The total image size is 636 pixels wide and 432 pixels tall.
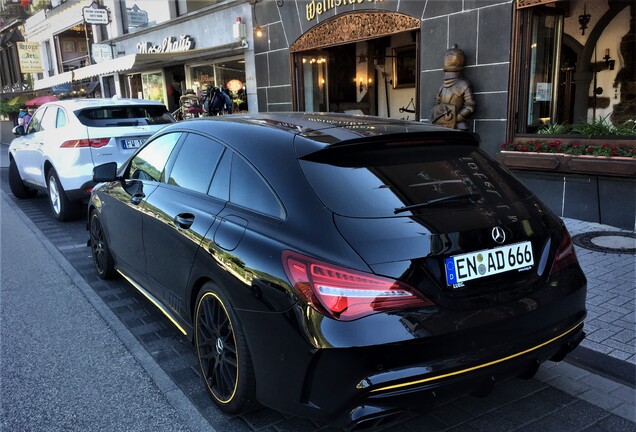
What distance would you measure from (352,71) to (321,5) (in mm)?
3438

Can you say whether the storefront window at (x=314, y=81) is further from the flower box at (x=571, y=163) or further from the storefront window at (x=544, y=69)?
the flower box at (x=571, y=163)

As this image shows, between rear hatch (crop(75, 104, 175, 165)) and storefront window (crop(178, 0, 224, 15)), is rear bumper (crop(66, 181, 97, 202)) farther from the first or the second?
storefront window (crop(178, 0, 224, 15))

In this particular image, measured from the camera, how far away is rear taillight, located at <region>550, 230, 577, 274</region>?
8.45 ft

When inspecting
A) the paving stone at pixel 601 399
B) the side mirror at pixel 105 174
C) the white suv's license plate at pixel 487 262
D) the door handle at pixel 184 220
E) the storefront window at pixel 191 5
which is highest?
the storefront window at pixel 191 5

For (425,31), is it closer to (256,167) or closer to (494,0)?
(494,0)

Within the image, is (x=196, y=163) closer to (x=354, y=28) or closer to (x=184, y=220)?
(x=184, y=220)

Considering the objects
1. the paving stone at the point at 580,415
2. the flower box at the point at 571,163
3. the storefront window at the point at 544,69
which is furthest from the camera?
the storefront window at the point at 544,69

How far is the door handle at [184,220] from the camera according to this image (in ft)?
10.2

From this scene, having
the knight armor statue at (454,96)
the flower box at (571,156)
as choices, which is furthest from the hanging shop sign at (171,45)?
the flower box at (571,156)

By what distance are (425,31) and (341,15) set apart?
2270 millimetres

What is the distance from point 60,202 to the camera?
24.7 ft

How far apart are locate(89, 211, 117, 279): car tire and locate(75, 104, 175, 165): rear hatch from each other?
2.17m

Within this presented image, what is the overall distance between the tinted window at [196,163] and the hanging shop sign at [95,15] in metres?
18.8

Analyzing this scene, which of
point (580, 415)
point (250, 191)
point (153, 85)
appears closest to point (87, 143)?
point (250, 191)
